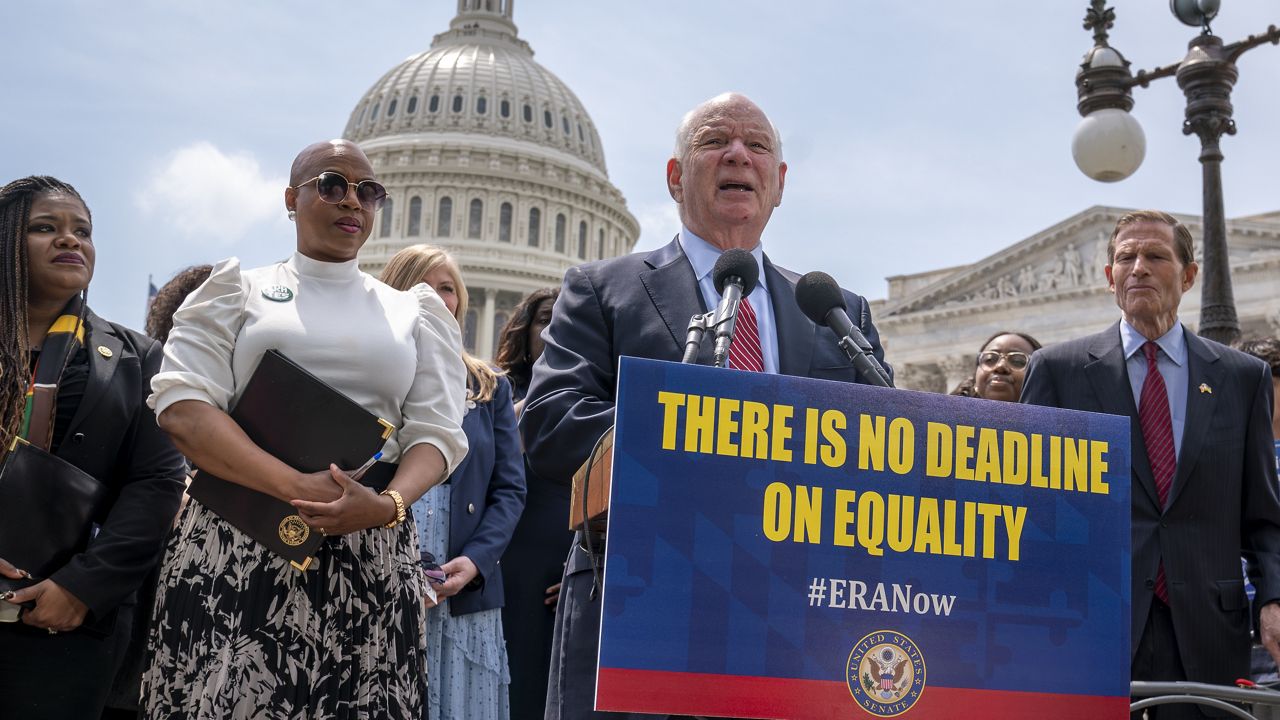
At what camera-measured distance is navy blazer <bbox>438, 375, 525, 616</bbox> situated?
4.16 metres

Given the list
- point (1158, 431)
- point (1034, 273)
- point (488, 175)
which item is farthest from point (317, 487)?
point (488, 175)

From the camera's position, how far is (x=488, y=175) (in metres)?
78.0

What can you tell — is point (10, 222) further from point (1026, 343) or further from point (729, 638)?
point (1026, 343)

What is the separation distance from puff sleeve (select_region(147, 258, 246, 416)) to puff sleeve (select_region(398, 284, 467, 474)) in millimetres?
432

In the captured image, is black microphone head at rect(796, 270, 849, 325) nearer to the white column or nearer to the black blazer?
the black blazer

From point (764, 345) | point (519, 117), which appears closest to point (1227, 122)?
point (764, 345)

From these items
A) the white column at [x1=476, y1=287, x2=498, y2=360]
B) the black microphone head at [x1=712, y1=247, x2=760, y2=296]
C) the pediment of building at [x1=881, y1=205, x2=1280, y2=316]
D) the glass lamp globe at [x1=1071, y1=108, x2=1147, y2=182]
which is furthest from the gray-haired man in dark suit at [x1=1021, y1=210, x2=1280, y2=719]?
the white column at [x1=476, y1=287, x2=498, y2=360]

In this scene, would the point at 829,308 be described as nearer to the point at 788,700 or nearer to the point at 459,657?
the point at 788,700

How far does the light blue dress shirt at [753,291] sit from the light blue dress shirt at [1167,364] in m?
1.48

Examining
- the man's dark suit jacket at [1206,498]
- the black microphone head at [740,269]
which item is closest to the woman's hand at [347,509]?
the black microphone head at [740,269]

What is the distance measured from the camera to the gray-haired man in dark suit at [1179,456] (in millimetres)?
3369

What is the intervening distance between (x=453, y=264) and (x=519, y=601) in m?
1.32

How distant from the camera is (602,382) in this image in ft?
8.55

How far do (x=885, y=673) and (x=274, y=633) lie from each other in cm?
143
